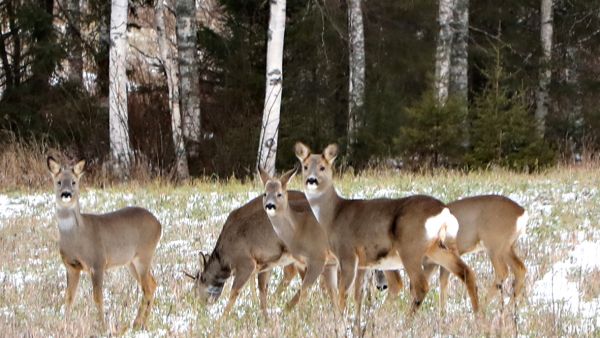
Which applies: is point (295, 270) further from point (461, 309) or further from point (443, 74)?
point (443, 74)

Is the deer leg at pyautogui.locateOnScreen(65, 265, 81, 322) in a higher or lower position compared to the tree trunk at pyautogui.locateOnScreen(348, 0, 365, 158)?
lower

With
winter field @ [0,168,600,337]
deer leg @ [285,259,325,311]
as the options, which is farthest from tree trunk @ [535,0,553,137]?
deer leg @ [285,259,325,311]

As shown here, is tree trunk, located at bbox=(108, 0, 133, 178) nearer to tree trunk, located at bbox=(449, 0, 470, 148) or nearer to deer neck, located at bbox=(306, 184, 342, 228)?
tree trunk, located at bbox=(449, 0, 470, 148)

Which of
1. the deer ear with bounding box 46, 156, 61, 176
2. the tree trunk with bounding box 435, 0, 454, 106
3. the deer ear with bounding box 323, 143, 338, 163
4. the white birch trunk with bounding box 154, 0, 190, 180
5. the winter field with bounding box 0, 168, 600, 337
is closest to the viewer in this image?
the winter field with bounding box 0, 168, 600, 337

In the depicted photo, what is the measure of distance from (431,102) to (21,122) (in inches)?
324

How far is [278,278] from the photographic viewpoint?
10516 mm

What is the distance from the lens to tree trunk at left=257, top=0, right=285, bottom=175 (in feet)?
62.4

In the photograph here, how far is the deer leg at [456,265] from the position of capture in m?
7.97

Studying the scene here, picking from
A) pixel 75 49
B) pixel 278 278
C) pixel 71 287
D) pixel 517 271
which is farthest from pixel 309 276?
pixel 75 49

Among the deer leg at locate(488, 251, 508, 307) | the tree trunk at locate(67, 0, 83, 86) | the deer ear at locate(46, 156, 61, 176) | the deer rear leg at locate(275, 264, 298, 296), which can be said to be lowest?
the deer rear leg at locate(275, 264, 298, 296)

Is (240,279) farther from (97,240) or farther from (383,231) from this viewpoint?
(383,231)

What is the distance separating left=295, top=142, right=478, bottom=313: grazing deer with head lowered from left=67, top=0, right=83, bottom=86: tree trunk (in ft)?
50.3

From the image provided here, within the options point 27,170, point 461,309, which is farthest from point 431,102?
point 461,309

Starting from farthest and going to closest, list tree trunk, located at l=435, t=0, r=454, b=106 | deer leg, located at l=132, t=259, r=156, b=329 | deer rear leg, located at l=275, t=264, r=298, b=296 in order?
tree trunk, located at l=435, t=0, r=454, b=106
deer rear leg, located at l=275, t=264, r=298, b=296
deer leg, located at l=132, t=259, r=156, b=329
